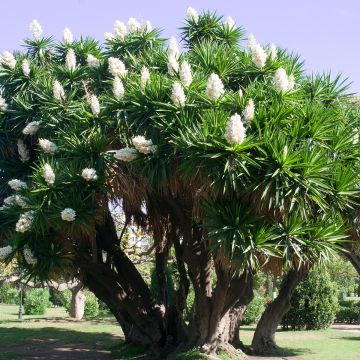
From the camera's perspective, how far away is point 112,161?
37.2 ft

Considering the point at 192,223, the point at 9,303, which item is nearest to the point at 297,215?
the point at 192,223

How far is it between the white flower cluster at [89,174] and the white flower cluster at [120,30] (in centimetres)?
416

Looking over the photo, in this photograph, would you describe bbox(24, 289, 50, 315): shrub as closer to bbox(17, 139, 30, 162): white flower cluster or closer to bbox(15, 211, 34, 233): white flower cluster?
bbox(17, 139, 30, 162): white flower cluster

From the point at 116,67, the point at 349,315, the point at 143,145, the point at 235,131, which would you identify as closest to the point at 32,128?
the point at 116,67

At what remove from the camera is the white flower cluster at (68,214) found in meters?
10.4

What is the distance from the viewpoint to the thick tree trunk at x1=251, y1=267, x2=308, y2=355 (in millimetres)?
15030

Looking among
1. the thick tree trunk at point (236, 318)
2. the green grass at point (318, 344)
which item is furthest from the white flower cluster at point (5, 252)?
the green grass at point (318, 344)

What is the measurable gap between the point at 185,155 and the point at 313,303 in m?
14.1

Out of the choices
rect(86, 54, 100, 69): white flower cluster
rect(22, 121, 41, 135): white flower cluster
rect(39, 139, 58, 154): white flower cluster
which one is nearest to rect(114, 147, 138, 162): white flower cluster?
rect(39, 139, 58, 154): white flower cluster

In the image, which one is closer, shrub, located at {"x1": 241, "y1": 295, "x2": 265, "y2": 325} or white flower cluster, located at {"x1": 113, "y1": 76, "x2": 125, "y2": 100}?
white flower cluster, located at {"x1": 113, "y1": 76, "x2": 125, "y2": 100}

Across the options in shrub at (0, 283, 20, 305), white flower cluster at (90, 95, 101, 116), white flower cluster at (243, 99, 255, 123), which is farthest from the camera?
shrub at (0, 283, 20, 305)

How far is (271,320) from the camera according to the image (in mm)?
15258

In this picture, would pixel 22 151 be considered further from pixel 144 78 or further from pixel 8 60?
pixel 144 78

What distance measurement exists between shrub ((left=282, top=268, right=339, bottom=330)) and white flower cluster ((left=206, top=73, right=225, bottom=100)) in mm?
13302
